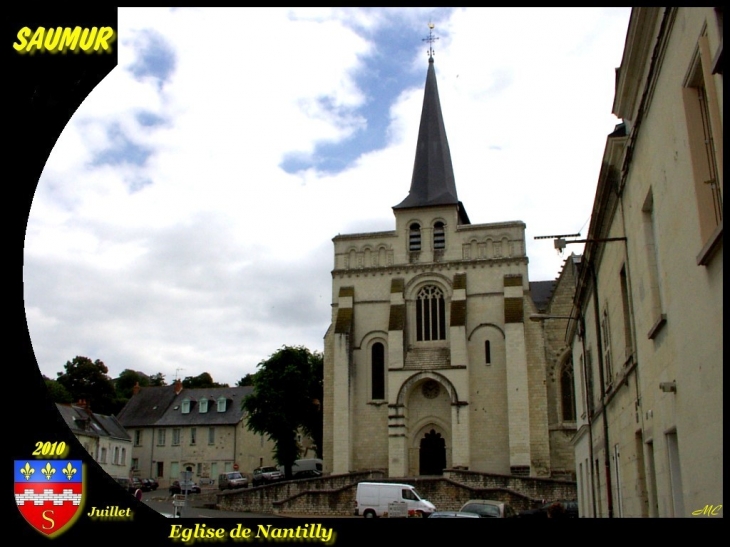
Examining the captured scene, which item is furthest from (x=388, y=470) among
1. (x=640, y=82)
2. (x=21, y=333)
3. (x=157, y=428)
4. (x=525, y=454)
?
(x=21, y=333)

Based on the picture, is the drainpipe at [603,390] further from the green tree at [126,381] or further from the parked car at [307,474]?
the green tree at [126,381]

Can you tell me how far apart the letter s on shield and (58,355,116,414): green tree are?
6338 centimetres

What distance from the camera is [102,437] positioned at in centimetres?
4672

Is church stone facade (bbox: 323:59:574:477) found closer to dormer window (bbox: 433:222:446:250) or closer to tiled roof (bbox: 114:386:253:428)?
dormer window (bbox: 433:222:446:250)

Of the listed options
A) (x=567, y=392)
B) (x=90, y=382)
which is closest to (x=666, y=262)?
(x=567, y=392)

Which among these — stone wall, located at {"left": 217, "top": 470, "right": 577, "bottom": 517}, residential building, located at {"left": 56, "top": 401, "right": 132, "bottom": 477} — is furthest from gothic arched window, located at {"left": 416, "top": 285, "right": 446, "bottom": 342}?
residential building, located at {"left": 56, "top": 401, "right": 132, "bottom": 477}

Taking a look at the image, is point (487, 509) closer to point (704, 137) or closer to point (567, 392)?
point (704, 137)

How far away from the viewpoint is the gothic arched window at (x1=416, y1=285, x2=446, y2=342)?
40.5 metres

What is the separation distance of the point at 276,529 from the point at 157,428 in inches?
2077

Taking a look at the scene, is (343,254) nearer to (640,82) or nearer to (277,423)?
A: (277,423)

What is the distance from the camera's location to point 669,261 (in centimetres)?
816

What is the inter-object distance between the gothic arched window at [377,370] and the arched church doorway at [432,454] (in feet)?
10.9

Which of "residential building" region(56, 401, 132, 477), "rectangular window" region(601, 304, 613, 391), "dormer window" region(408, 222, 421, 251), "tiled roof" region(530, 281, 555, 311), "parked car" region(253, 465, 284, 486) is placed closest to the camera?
"rectangular window" region(601, 304, 613, 391)

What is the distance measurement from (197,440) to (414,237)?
23415 mm
